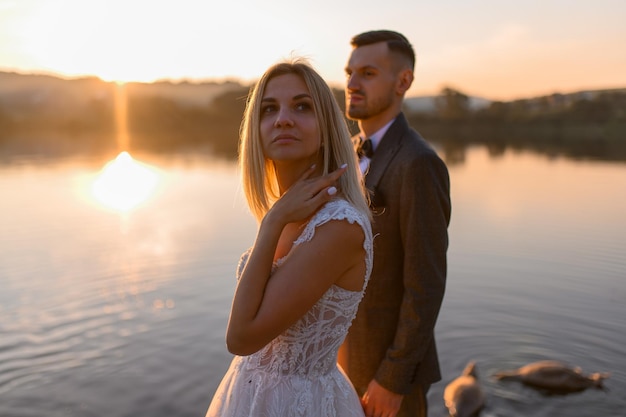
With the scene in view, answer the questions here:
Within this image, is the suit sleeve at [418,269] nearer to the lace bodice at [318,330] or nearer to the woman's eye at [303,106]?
the lace bodice at [318,330]

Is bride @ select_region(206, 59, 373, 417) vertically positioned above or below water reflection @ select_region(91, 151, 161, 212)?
above

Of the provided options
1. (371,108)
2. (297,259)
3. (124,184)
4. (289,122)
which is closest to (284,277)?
(297,259)

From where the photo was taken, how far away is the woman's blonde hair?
72.8 inches

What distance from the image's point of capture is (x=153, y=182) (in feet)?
68.4

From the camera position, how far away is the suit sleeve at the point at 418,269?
2.40 m

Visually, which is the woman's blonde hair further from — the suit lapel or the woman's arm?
the suit lapel

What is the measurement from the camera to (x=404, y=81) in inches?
120

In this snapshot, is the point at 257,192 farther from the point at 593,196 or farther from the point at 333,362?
the point at 593,196

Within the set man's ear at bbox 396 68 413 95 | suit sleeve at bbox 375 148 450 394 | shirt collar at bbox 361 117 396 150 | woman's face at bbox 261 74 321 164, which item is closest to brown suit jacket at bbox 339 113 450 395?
suit sleeve at bbox 375 148 450 394

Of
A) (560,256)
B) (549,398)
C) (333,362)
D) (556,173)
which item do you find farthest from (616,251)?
(556,173)

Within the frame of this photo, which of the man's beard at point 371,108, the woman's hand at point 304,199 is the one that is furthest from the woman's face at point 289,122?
the man's beard at point 371,108

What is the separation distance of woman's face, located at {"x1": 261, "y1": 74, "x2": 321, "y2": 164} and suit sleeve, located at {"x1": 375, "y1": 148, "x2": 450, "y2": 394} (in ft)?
2.23

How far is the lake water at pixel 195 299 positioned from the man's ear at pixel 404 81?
1.34 m

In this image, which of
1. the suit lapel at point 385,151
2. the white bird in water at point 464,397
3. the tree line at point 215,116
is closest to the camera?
the suit lapel at point 385,151
